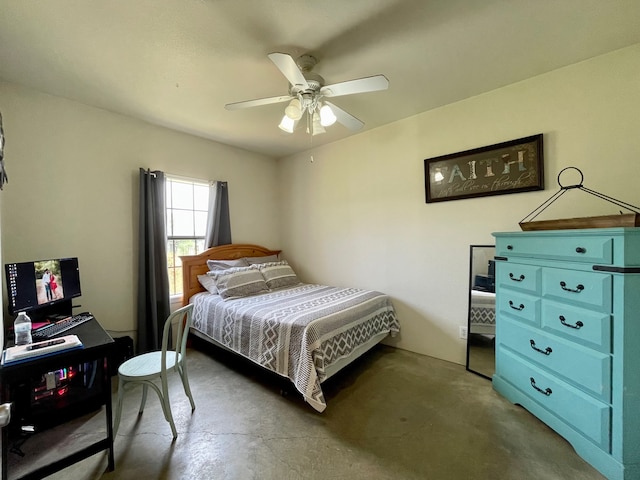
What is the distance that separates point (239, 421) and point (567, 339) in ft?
7.14

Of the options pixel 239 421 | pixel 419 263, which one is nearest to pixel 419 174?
pixel 419 263

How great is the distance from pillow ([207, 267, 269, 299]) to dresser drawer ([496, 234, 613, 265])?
2.41 metres

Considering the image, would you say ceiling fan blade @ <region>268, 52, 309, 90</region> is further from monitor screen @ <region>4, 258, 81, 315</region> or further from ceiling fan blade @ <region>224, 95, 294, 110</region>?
monitor screen @ <region>4, 258, 81, 315</region>

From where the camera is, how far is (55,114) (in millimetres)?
2385

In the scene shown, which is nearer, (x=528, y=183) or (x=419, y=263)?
(x=528, y=183)

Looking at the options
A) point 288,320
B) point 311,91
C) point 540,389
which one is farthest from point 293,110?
point 540,389

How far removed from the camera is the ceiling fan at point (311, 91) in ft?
5.40

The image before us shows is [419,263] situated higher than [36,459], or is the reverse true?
[419,263]

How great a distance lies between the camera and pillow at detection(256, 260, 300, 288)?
337 cm

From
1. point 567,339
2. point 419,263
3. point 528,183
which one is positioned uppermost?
point 528,183

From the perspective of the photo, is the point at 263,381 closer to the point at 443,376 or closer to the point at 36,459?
the point at 36,459

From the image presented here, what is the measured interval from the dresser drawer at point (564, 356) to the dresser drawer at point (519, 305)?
6 centimetres

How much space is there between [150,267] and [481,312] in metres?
3.31

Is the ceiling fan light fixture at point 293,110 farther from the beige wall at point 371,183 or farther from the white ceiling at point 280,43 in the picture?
the beige wall at point 371,183
